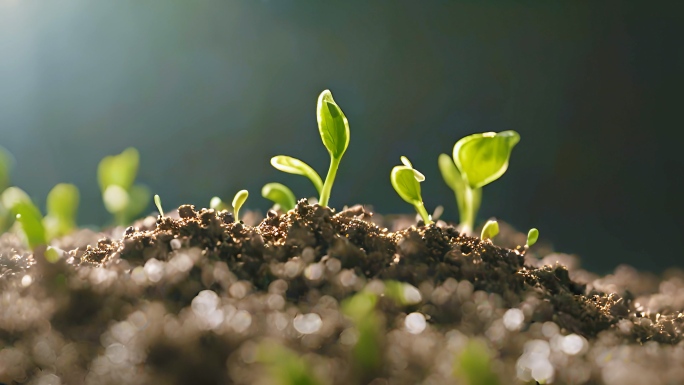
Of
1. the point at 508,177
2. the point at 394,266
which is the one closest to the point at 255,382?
the point at 394,266

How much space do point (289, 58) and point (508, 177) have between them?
97 centimetres

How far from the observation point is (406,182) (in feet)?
2.93

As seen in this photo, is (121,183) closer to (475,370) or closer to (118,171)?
(118,171)

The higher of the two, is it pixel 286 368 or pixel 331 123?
pixel 331 123

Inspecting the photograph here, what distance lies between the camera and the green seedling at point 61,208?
1.37 meters

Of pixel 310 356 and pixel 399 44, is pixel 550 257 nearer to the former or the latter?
pixel 310 356

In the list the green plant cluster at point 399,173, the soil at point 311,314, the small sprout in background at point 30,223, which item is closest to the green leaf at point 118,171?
the green plant cluster at point 399,173

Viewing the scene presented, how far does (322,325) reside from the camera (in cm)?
52

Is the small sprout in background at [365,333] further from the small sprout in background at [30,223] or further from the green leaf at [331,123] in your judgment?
the small sprout in background at [30,223]

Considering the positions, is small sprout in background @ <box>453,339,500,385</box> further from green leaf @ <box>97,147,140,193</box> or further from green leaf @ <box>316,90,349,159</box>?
green leaf @ <box>97,147,140,193</box>

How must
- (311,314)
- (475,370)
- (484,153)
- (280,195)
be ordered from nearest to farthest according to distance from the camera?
(475,370), (311,314), (484,153), (280,195)

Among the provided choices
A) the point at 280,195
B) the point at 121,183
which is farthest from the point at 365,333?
the point at 121,183

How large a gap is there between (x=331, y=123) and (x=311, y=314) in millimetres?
404

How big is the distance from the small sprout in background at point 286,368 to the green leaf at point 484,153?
0.52 m
